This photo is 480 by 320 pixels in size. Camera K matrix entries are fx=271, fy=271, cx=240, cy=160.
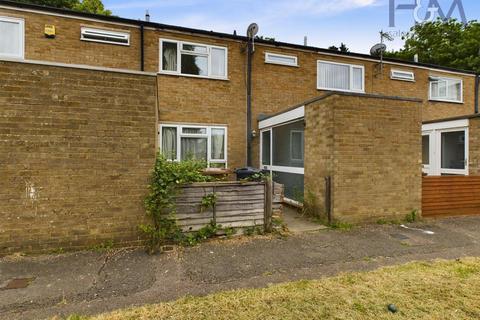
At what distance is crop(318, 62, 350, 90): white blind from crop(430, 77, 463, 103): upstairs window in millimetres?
4595

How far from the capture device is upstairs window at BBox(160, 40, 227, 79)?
8.73m

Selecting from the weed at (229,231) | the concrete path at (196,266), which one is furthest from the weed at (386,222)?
the weed at (229,231)

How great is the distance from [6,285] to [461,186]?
910cm

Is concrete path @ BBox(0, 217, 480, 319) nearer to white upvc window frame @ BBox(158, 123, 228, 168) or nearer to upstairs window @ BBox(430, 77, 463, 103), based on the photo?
white upvc window frame @ BBox(158, 123, 228, 168)

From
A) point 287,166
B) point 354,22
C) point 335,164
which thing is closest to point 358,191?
point 335,164

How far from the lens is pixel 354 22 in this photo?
9484 millimetres

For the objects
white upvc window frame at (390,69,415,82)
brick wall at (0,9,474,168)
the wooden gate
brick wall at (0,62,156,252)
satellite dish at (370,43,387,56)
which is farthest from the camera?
white upvc window frame at (390,69,415,82)

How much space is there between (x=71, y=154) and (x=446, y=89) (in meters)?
15.1

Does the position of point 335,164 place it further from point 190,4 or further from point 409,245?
point 190,4

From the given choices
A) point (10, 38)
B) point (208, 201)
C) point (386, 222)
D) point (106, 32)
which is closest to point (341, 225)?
point (386, 222)

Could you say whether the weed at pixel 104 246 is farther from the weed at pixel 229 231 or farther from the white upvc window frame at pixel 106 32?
the white upvc window frame at pixel 106 32

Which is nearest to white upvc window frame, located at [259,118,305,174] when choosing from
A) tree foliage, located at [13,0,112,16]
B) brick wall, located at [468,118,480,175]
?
brick wall, located at [468,118,480,175]

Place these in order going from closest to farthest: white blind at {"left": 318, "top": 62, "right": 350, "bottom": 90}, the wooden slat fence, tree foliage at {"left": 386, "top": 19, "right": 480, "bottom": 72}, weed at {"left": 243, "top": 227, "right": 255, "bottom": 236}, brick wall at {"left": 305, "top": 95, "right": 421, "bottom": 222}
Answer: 1. the wooden slat fence
2. weed at {"left": 243, "top": 227, "right": 255, "bottom": 236}
3. brick wall at {"left": 305, "top": 95, "right": 421, "bottom": 222}
4. white blind at {"left": 318, "top": 62, "right": 350, "bottom": 90}
5. tree foliage at {"left": 386, "top": 19, "right": 480, "bottom": 72}

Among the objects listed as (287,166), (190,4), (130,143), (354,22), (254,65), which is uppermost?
(190,4)
